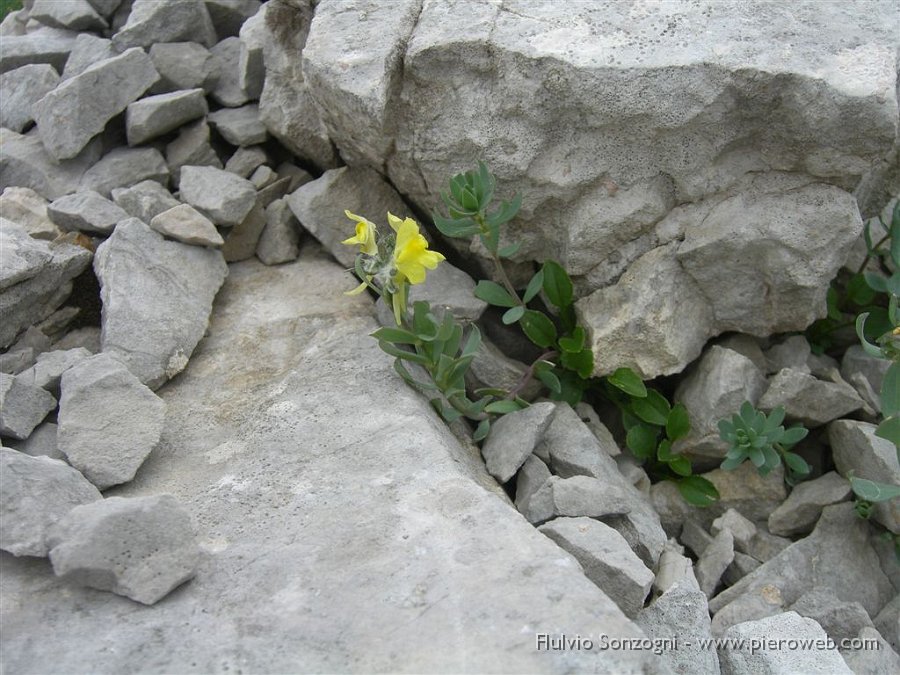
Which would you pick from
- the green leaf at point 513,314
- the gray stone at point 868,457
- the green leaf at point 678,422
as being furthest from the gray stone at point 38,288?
the gray stone at point 868,457

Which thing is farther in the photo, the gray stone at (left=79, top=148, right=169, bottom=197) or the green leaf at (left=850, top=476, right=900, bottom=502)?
the gray stone at (left=79, top=148, right=169, bottom=197)

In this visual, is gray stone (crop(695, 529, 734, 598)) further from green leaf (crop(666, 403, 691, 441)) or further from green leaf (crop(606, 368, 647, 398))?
green leaf (crop(606, 368, 647, 398))

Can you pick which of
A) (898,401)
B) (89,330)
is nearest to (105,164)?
(89,330)

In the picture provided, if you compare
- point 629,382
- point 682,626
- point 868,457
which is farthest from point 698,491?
point 682,626

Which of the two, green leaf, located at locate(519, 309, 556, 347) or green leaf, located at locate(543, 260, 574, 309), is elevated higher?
green leaf, located at locate(543, 260, 574, 309)

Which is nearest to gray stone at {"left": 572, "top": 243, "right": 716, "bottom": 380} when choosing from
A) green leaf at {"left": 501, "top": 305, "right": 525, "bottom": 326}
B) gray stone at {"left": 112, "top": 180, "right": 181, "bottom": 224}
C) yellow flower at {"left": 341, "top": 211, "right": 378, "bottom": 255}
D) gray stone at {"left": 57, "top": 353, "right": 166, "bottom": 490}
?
green leaf at {"left": 501, "top": 305, "right": 525, "bottom": 326}

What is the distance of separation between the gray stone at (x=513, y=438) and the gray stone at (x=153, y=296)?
1033 mm

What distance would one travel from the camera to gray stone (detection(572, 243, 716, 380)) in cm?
302

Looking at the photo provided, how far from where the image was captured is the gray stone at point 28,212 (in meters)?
3.26

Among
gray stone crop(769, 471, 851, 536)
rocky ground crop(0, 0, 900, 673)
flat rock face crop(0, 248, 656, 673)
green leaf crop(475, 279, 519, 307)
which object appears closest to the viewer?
flat rock face crop(0, 248, 656, 673)

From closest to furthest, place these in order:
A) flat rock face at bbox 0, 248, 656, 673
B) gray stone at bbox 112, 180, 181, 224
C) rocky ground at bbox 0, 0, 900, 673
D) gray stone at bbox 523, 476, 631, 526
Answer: flat rock face at bbox 0, 248, 656, 673 → rocky ground at bbox 0, 0, 900, 673 → gray stone at bbox 523, 476, 631, 526 → gray stone at bbox 112, 180, 181, 224

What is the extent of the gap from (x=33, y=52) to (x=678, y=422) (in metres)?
3.43

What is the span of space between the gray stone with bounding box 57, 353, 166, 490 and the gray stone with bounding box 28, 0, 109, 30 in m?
2.47

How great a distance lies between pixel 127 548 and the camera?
6.57ft
